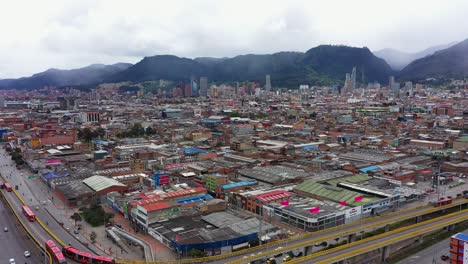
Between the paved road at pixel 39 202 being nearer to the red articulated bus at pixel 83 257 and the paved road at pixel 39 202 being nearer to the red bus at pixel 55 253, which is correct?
the red articulated bus at pixel 83 257

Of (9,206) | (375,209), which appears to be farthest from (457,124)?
(9,206)

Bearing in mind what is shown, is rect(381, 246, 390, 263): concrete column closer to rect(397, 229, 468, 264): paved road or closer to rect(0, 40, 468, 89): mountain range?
rect(397, 229, 468, 264): paved road

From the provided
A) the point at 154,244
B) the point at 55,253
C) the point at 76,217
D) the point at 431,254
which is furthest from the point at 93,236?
the point at 431,254

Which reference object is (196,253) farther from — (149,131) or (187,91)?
(187,91)

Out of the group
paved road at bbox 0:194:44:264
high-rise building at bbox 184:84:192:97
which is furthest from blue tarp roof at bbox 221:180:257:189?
high-rise building at bbox 184:84:192:97

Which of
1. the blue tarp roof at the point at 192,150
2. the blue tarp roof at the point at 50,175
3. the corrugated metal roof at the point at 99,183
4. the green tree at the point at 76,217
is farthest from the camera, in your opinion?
the blue tarp roof at the point at 192,150

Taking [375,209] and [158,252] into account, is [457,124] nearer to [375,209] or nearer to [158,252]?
[375,209]

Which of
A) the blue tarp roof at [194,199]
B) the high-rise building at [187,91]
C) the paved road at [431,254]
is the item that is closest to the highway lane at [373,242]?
the paved road at [431,254]
